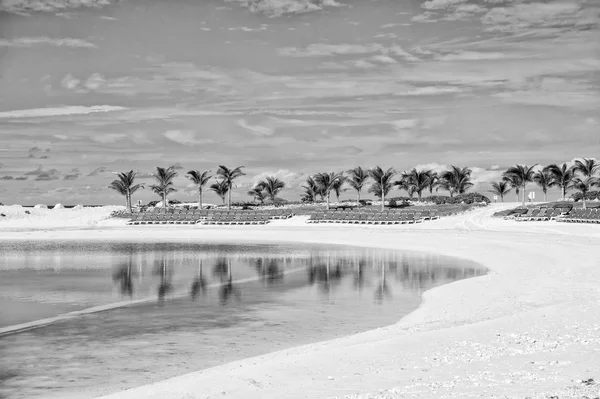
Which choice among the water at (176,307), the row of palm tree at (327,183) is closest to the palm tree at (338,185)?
the row of palm tree at (327,183)

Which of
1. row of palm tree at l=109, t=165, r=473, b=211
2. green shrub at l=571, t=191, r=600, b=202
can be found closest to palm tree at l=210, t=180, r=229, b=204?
row of palm tree at l=109, t=165, r=473, b=211

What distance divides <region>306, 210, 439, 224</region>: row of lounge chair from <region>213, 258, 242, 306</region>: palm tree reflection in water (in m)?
32.1

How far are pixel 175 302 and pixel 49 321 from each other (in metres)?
3.85

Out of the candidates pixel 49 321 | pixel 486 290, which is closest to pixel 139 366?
pixel 49 321

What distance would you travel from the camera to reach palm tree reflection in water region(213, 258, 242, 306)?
20.1m

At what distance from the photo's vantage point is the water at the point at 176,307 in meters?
11.6

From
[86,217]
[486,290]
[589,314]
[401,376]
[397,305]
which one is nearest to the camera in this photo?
[401,376]

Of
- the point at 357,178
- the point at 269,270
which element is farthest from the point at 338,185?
the point at 269,270

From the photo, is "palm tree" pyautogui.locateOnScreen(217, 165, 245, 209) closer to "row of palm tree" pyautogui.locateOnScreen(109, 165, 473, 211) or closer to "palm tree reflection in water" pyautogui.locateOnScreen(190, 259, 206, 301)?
"row of palm tree" pyautogui.locateOnScreen(109, 165, 473, 211)

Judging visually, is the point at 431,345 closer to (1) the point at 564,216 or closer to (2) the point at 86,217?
(1) the point at 564,216

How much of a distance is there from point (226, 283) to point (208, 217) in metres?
→ 48.0

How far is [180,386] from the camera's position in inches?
371

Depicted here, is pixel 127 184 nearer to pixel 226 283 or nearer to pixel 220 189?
pixel 220 189

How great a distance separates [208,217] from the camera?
71.3 metres
